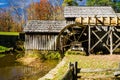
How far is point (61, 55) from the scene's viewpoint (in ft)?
89.3

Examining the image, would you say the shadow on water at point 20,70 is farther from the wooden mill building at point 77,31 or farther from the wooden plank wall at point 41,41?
the wooden plank wall at point 41,41

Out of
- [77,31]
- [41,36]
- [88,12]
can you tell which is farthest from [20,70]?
[88,12]

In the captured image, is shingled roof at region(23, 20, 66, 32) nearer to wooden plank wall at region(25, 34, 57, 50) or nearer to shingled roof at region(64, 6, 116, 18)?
wooden plank wall at region(25, 34, 57, 50)

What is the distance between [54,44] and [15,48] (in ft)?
24.3

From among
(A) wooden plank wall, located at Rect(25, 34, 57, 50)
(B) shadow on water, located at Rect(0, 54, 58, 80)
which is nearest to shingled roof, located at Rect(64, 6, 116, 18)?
(A) wooden plank wall, located at Rect(25, 34, 57, 50)

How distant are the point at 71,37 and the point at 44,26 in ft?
12.4

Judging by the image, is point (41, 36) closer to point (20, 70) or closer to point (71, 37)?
point (71, 37)

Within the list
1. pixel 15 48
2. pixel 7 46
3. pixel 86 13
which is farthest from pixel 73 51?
pixel 7 46

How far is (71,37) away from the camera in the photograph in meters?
29.3

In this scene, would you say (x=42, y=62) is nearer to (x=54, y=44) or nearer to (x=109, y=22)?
(x=54, y=44)

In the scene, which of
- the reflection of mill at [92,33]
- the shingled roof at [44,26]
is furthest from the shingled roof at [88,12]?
the shingled roof at [44,26]

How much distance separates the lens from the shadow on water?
2005 cm

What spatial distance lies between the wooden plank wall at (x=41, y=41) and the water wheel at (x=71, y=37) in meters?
2.08

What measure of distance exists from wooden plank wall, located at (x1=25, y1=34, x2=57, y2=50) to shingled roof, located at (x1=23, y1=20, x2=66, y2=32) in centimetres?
65
